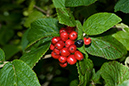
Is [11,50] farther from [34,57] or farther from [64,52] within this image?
[64,52]

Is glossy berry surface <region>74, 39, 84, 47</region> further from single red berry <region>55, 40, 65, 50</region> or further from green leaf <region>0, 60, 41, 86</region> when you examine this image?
green leaf <region>0, 60, 41, 86</region>

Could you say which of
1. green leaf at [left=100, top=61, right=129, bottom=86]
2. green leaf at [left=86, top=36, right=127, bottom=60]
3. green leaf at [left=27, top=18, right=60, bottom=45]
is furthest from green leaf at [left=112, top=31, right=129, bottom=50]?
green leaf at [left=27, top=18, right=60, bottom=45]

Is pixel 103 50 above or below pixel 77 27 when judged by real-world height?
below

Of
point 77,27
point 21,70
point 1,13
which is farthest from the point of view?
point 1,13

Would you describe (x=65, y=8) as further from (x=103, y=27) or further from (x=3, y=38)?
(x=3, y=38)

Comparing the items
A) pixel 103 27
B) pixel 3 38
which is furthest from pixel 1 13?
pixel 103 27

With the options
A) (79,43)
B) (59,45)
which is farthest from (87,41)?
(59,45)
